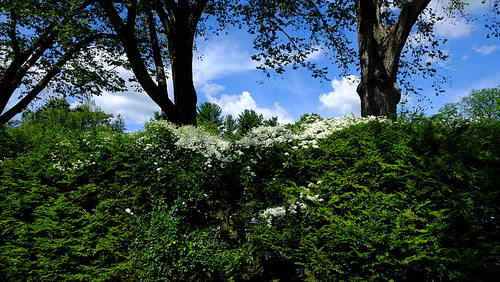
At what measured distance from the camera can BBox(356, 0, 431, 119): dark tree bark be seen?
25.4 feet

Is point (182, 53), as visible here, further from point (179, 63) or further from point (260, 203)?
point (260, 203)

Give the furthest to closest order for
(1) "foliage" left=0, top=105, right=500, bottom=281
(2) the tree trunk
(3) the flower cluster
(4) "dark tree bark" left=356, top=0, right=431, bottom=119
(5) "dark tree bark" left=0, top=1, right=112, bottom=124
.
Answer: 1. (5) "dark tree bark" left=0, top=1, right=112, bottom=124
2. (2) the tree trunk
3. (4) "dark tree bark" left=356, top=0, right=431, bottom=119
4. (3) the flower cluster
5. (1) "foliage" left=0, top=105, right=500, bottom=281

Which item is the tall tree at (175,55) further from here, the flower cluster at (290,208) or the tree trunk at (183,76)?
the flower cluster at (290,208)

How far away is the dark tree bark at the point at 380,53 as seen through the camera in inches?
305

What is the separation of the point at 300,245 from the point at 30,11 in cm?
1167

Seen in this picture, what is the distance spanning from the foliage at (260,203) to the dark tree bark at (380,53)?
291 cm

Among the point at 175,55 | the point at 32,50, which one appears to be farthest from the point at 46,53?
the point at 175,55

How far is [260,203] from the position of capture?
5055 millimetres

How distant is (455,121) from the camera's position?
4.19 meters

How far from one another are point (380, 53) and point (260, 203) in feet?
17.1

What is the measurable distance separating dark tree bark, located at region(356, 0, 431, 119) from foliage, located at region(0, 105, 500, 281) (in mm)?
2906

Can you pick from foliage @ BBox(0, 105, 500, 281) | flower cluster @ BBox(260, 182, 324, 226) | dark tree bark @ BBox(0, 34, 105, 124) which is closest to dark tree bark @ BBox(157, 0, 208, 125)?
foliage @ BBox(0, 105, 500, 281)

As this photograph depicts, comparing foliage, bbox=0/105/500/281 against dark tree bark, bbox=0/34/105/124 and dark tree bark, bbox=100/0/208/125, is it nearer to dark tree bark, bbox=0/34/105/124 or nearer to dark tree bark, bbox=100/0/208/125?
dark tree bark, bbox=100/0/208/125

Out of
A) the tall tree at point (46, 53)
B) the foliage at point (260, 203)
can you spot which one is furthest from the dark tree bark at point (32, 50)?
the foliage at point (260, 203)
